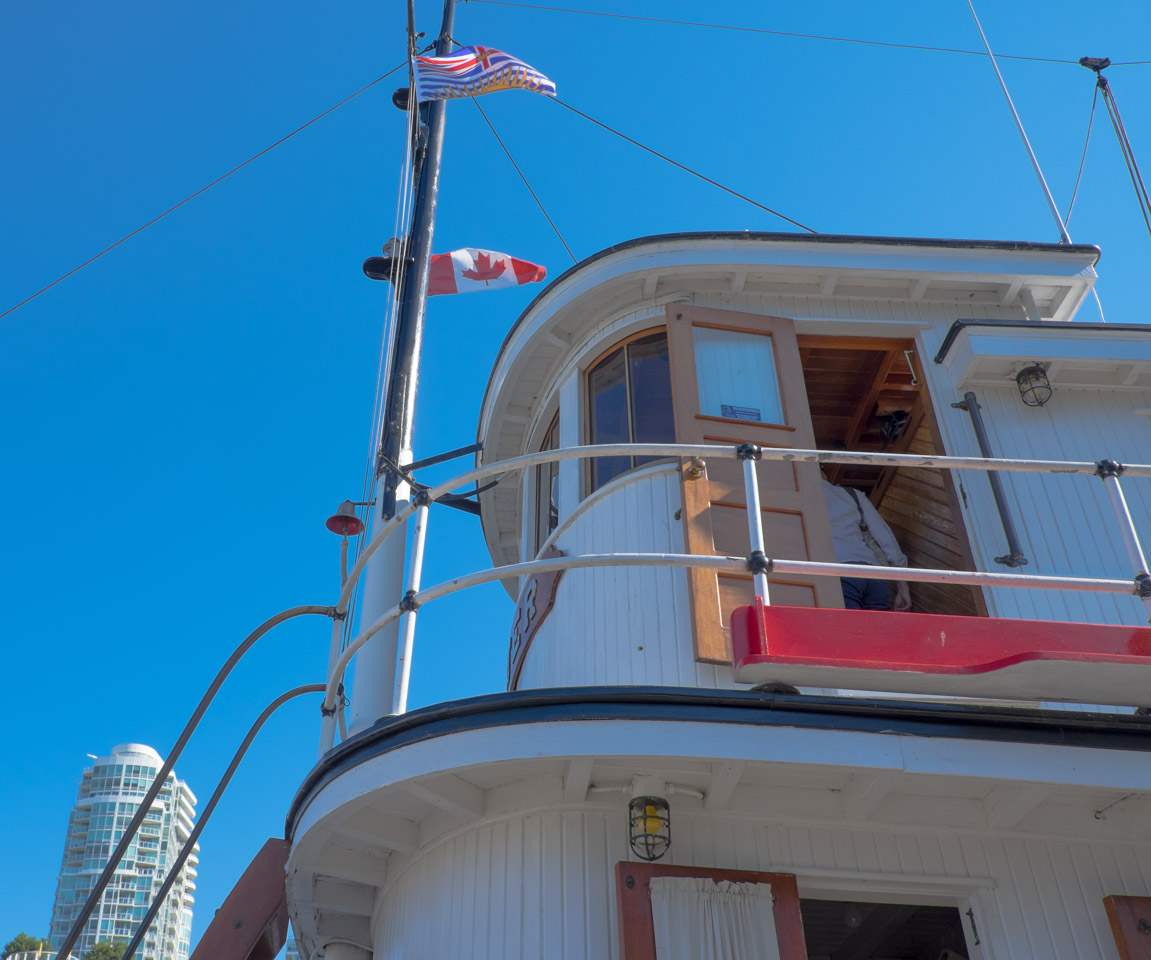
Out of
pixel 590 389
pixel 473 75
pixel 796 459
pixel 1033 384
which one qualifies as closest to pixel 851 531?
pixel 1033 384

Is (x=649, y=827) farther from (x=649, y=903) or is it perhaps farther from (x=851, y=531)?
(x=851, y=531)

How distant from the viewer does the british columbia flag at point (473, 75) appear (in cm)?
811

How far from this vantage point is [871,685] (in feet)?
13.0

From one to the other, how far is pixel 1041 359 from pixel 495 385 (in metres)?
3.88

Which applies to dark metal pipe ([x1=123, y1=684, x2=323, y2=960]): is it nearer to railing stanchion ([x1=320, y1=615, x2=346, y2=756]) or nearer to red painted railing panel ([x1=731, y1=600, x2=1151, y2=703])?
railing stanchion ([x1=320, y1=615, x2=346, y2=756])

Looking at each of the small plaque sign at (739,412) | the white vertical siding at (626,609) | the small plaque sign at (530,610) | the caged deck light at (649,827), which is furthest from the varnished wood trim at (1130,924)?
the small plaque sign at (739,412)

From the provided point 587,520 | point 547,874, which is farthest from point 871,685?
point 587,520

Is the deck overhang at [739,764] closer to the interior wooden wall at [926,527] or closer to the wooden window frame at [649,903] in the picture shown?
the wooden window frame at [649,903]

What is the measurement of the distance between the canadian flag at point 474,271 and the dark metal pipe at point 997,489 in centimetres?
397

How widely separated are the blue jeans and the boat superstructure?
91cm

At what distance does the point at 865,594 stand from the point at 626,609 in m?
2.24

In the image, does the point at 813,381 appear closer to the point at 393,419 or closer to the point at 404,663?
the point at 393,419

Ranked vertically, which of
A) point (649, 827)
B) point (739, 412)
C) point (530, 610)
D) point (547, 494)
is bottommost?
point (649, 827)

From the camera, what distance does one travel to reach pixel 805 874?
4344 mm
